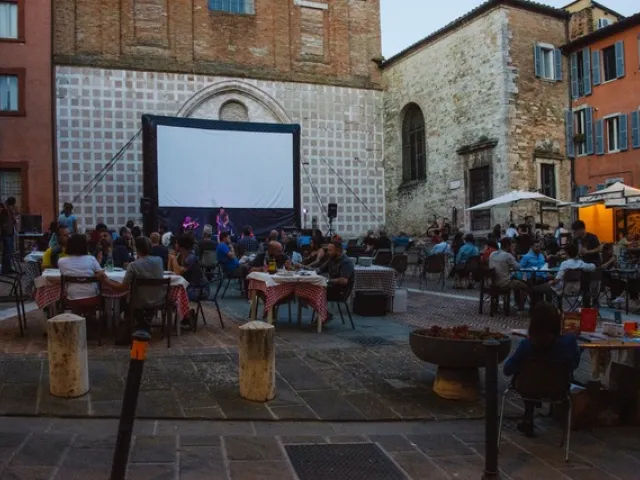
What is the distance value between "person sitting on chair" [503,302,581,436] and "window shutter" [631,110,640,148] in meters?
18.7

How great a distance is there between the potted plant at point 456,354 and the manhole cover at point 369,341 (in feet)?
6.85

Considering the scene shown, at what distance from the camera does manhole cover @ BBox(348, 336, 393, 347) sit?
7873mm

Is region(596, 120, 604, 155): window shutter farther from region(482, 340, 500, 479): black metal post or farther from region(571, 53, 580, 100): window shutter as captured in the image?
region(482, 340, 500, 479): black metal post

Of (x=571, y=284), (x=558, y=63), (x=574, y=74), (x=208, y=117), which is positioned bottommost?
(x=571, y=284)

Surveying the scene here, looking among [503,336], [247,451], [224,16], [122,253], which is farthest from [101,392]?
[224,16]

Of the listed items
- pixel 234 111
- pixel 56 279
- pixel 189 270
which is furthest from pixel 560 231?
pixel 56 279

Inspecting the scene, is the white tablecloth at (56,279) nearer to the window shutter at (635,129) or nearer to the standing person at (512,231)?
the standing person at (512,231)

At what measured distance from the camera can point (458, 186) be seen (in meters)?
23.1

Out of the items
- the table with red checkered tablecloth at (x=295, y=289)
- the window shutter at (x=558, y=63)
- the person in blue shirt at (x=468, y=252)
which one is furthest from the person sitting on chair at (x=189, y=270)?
the window shutter at (x=558, y=63)

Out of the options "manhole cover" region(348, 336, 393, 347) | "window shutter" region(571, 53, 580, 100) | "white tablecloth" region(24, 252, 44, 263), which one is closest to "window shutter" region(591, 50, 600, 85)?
"window shutter" region(571, 53, 580, 100)

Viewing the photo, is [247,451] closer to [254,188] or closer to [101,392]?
[101,392]

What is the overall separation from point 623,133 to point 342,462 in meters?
20.6

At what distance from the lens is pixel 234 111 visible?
24.9 m

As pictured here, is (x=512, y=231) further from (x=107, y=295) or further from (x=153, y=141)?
(x=107, y=295)
